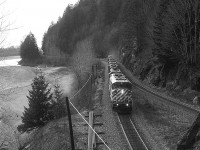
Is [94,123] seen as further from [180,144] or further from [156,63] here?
[156,63]

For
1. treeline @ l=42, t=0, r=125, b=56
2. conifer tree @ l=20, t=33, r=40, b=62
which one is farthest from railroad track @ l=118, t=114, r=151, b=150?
conifer tree @ l=20, t=33, r=40, b=62

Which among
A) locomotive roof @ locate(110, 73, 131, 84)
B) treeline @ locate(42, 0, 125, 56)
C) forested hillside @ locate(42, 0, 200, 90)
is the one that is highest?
treeline @ locate(42, 0, 125, 56)

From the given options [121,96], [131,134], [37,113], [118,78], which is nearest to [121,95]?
[121,96]

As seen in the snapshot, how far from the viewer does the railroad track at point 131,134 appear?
16.6 metres

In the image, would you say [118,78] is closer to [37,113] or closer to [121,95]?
[121,95]

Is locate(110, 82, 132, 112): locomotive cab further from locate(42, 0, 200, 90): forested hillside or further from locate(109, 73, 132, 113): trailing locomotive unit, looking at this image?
locate(42, 0, 200, 90): forested hillside

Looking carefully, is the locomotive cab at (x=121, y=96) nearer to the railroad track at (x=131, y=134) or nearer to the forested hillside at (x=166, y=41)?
the railroad track at (x=131, y=134)

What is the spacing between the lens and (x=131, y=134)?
1914cm

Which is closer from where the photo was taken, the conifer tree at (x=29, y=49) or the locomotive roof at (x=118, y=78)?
the locomotive roof at (x=118, y=78)

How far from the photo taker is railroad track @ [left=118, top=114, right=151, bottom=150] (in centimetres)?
1664

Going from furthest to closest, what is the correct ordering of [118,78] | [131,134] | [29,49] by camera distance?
1. [29,49]
2. [118,78]
3. [131,134]

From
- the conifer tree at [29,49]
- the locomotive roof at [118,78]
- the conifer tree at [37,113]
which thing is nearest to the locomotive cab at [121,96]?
the locomotive roof at [118,78]

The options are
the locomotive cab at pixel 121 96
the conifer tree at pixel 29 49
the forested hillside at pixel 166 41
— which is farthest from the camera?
the conifer tree at pixel 29 49

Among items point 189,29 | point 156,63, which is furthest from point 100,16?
point 189,29
